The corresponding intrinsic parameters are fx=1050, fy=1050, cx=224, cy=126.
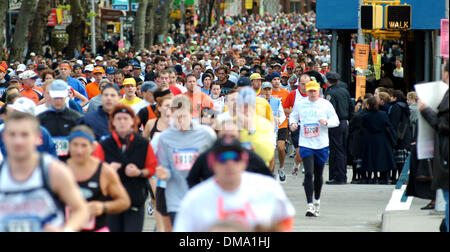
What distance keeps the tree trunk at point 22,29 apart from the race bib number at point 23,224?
29.6 m

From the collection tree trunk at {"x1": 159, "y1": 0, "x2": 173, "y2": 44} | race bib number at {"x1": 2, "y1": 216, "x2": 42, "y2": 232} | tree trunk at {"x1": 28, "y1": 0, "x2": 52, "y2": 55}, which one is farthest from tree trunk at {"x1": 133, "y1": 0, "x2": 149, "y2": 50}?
race bib number at {"x1": 2, "y1": 216, "x2": 42, "y2": 232}

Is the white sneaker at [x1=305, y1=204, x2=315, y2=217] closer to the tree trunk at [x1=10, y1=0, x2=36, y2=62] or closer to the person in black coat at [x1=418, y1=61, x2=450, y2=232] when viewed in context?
the person in black coat at [x1=418, y1=61, x2=450, y2=232]

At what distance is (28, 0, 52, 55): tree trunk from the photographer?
129 ft

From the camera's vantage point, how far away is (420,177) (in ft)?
37.0

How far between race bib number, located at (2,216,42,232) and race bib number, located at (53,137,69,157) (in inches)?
166

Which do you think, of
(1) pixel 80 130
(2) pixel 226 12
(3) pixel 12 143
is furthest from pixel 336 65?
(2) pixel 226 12

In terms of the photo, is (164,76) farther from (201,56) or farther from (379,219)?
(201,56)

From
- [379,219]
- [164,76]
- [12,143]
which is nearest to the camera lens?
[12,143]

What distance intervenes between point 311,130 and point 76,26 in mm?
32641

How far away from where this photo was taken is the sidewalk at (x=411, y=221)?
36.9 feet

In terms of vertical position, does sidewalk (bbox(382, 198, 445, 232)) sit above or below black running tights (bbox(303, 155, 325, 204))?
below

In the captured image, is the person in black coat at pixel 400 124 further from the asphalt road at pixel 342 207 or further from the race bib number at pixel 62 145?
the race bib number at pixel 62 145

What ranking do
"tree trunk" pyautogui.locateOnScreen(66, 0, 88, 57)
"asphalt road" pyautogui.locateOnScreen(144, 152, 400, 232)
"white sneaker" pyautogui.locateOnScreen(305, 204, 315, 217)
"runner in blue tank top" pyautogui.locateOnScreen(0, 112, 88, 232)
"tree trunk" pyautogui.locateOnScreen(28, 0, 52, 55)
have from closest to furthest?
"runner in blue tank top" pyautogui.locateOnScreen(0, 112, 88, 232) → "asphalt road" pyautogui.locateOnScreen(144, 152, 400, 232) → "white sneaker" pyautogui.locateOnScreen(305, 204, 315, 217) → "tree trunk" pyautogui.locateOnScreen(28, 0, 52, 55) → "tree trunk" pyautogui.locateOnScreen(66, 0, 88, 57)
